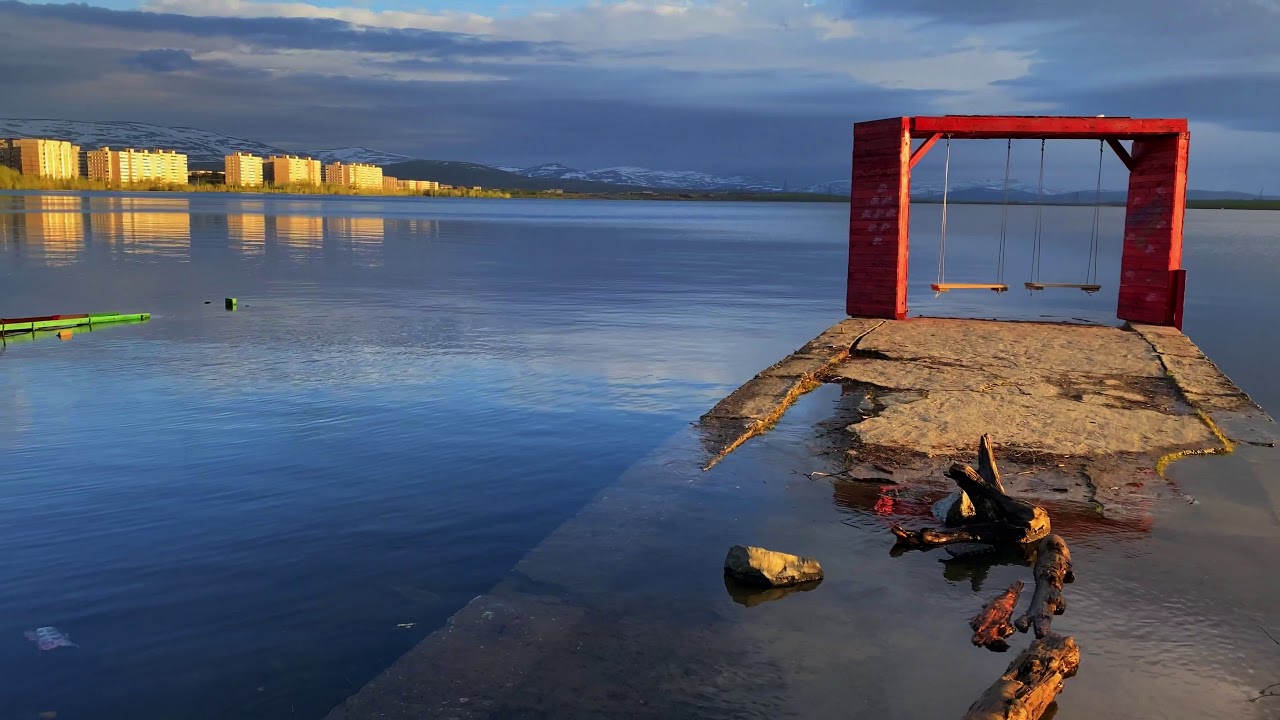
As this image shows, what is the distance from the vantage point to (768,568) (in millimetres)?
6328

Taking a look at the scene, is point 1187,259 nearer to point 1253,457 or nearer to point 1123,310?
point 1123,310

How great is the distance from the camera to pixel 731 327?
2073cm

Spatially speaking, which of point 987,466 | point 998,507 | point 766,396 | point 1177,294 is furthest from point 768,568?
point 1177,294

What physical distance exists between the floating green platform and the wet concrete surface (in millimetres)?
14081

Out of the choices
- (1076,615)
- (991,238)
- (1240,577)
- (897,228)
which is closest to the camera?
(1076,615)

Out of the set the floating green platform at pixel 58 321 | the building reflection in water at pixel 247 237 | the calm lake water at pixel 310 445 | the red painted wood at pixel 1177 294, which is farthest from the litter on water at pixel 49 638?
the building reflection in water at pixel 247 237

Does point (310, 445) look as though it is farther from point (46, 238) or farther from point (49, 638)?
point (46, 238)

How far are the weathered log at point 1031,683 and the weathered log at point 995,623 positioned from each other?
0.83 feet

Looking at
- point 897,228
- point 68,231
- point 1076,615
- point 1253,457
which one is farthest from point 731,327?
point 68,231

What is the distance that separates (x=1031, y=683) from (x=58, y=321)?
18.3 m

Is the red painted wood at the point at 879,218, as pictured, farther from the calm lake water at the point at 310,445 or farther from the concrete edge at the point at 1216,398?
the concrete edge at the point at 1216,398

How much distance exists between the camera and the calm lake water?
228 inches

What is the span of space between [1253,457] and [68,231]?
186ft

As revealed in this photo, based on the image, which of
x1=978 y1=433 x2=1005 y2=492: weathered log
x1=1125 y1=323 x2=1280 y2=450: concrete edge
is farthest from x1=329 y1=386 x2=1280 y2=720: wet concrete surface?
x1=1125 y1=323 x2=1280 y2=450: concrete edge
